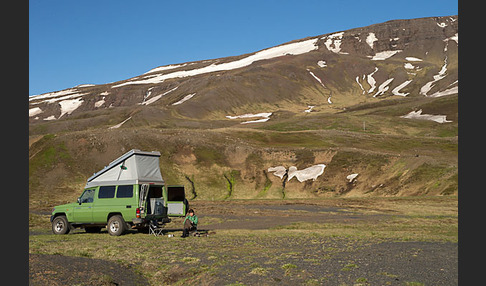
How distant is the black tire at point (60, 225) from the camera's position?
88.3 ft

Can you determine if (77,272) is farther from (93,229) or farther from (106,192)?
(93,229)

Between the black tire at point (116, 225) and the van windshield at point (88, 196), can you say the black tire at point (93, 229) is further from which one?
the black tire at point (116, 225)

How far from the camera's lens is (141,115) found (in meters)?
169

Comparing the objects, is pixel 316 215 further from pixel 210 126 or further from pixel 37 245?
pixel 210 126

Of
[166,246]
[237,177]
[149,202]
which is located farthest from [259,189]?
[166,246]

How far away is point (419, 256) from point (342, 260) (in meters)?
3.05

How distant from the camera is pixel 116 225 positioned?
25641 millimetres

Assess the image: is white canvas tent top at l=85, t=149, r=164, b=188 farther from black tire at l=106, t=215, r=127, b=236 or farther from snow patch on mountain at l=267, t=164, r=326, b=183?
snow patch on mountain at l=267, t=164, r=326, b=183

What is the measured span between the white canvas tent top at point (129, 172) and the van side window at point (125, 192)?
0.78ft

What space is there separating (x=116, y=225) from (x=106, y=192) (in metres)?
2.14

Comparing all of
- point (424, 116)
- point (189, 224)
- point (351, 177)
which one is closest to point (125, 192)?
point (189, 224)

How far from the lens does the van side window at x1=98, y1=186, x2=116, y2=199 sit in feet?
86.4

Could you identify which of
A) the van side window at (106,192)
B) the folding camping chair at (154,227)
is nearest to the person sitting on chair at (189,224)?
the folding camping chair at (154,227)

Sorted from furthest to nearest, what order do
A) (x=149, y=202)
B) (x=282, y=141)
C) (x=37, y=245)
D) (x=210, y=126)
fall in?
1. (x=210, y=126)
2. (x=282, y=141)
3. (x=149, y=202)
4. (x=37, y=245)
